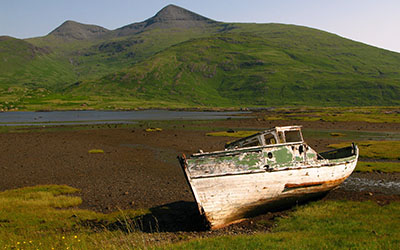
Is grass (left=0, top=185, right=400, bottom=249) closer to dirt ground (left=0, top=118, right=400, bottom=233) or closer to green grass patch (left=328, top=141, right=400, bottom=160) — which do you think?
dirt ground (left=0, top=118, right=400, bottom=233)

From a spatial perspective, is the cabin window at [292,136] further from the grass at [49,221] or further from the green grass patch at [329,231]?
the grass at [49,221]

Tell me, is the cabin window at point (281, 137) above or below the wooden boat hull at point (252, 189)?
above

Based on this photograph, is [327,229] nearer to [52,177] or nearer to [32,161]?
[52,177]

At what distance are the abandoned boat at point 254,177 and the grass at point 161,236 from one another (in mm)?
1348

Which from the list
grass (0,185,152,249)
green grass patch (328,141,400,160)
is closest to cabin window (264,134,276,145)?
grass (0,185,152,249)

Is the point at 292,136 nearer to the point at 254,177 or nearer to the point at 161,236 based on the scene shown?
the point at 254,177

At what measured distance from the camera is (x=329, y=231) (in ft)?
42.6

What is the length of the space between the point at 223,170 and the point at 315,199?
299 inches

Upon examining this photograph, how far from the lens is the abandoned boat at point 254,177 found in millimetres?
14953

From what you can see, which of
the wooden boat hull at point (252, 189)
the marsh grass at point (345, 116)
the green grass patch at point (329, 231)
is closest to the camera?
the green grass patch at point (329, 231)

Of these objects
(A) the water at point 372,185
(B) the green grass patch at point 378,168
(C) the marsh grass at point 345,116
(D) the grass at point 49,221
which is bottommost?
(C) the marsh grass at point 345,116

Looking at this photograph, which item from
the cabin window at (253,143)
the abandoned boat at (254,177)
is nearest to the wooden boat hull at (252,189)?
the abandoned boat at (254,177)

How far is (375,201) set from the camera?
18.4 metres

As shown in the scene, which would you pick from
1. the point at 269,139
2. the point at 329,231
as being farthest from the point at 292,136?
the point at 329,231
